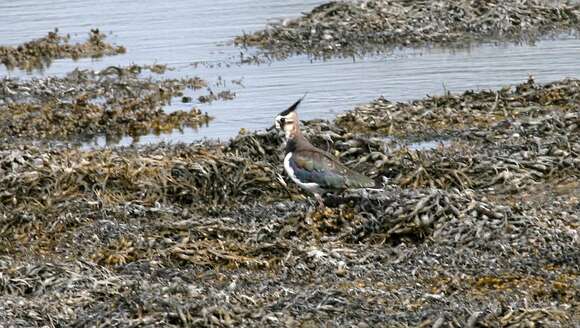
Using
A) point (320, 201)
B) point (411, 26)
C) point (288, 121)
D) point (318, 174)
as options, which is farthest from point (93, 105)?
point (411, 26)

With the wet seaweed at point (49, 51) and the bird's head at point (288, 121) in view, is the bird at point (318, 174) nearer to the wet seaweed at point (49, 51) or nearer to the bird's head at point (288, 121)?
the bird's head at point (288, 121)

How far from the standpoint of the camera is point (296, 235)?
10.8 metres

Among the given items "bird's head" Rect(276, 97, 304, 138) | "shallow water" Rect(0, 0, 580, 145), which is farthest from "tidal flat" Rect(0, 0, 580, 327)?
"shallow water" Rect(0, 0, 580, 145)

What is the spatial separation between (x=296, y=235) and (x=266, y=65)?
43.0ft

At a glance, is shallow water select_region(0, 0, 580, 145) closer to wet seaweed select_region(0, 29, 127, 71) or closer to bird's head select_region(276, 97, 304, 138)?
wet seaweed select_region(0, 29, 127, 71)

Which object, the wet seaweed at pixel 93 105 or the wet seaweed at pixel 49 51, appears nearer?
the wet seaweed at pixel 93 105

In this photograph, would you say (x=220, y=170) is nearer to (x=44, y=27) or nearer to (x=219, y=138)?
(x=219, y=138)

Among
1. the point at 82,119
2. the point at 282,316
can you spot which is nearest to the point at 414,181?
the point at 282,316

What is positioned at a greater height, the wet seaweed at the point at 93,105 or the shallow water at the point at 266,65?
the wet seaweed at the point at 93,105

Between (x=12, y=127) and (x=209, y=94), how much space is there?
386 cm

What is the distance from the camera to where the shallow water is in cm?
1870

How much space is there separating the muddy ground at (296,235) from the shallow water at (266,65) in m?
3.61

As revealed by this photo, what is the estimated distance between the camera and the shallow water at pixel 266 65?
18703mm

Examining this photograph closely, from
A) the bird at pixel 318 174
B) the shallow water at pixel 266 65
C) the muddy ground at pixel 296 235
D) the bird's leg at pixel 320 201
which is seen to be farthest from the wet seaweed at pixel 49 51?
the bird's leg at pixel 320 201
